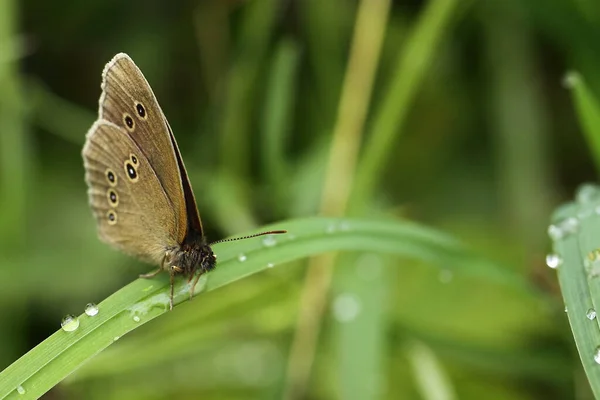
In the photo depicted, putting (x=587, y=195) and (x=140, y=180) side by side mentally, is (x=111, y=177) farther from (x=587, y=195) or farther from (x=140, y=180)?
(x=587, y=195)

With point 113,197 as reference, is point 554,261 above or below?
below

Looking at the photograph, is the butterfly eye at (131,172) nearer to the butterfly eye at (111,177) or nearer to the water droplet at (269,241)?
the butterfly eye at (111,177)

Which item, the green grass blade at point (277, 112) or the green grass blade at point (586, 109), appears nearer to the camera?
the green grass blade at point (586, 109)

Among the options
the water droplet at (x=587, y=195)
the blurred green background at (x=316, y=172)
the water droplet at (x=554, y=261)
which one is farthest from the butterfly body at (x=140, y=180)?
the water droplet at (x=587, y=195)

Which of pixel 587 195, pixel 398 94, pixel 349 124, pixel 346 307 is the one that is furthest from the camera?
pixel 349 124

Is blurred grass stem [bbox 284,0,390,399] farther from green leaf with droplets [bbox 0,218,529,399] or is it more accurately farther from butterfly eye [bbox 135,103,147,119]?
butterfly eye [bbox 135,103,147,119]

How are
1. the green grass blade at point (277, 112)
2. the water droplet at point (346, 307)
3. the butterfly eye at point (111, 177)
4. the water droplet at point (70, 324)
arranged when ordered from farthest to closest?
the green grass blade at point (277, 112) < the water droplet at point (346, 307) < the butterfly eye at point (111, 177) < the water droplet at point (70, 324)

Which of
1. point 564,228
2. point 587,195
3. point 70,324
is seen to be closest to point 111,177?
point 70,324
